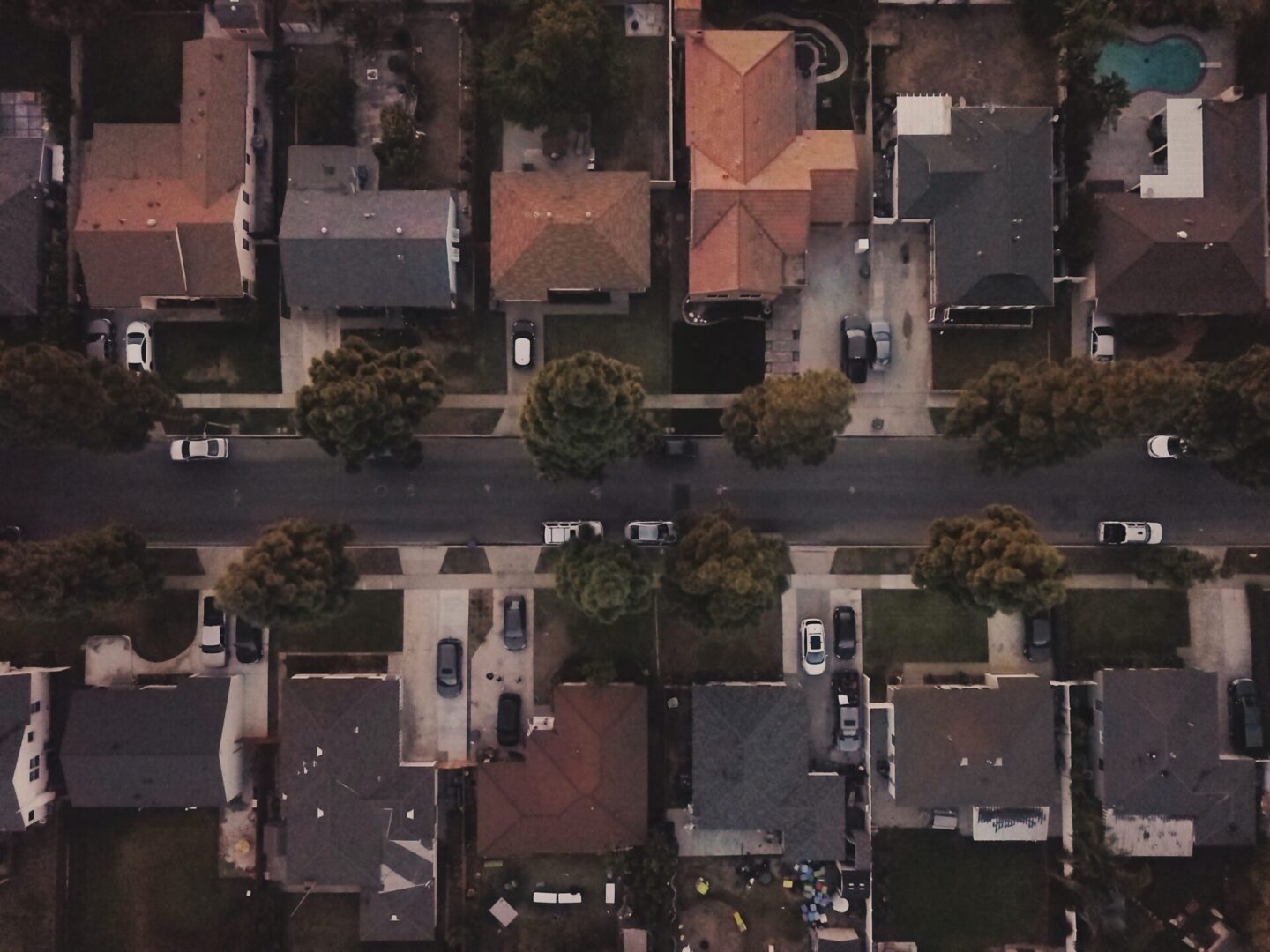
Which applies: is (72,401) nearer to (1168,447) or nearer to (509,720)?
(509,720)

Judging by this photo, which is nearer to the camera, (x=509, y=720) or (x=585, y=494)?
(x=509, y=720)

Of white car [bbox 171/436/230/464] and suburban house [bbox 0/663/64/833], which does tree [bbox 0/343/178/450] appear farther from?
suburban house [bbox 0/663/64/833]

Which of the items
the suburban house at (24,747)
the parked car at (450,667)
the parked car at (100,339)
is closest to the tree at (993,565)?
the parked car at (450,667)

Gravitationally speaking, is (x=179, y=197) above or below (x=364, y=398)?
above

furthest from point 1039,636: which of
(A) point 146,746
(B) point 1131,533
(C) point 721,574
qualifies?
(A) point 146,746

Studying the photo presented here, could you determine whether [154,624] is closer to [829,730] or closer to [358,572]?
[358,572]

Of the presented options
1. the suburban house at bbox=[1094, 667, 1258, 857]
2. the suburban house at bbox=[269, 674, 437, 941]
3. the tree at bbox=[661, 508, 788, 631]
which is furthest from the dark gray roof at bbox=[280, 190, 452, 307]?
the suburban house at bbox=[1094, 667, 1258, 857]
